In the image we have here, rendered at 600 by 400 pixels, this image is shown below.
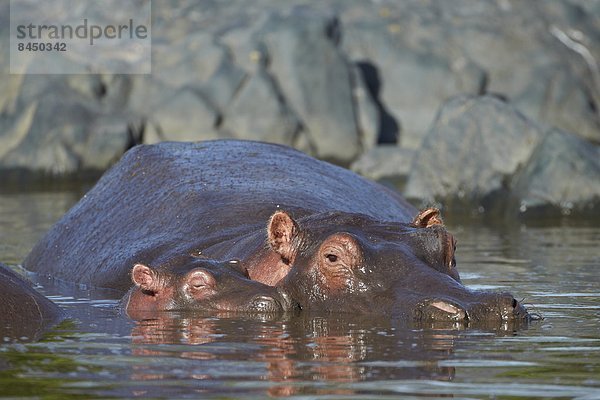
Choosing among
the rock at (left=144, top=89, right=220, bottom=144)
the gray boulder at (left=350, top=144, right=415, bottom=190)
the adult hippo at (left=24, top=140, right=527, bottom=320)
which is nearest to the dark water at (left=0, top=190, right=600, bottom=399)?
the adult hippo at (left=24, top=140, right=527, bottom=320)

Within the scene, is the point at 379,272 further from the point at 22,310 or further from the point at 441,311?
the point at 22,310

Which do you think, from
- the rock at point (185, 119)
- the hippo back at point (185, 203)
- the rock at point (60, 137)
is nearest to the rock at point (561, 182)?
the hippo back at point (185, 203)

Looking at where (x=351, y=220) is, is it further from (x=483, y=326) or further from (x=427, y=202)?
Answer: (x=427, y=202)

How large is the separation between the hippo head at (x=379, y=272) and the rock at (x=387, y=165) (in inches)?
521

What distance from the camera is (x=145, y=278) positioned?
717cm

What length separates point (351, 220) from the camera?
738cm

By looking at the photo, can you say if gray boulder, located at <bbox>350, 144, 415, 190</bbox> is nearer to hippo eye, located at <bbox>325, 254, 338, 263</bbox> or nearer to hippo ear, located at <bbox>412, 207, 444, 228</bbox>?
hippo ear, located at <bbox>412, 207, 444, 228</bbox>

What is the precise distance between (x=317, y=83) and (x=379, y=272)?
17.5 metres

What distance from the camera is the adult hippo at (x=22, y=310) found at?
6766mm

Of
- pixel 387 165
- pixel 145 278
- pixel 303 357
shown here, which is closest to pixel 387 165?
pixel 387 165

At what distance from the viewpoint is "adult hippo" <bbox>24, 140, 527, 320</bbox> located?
6816 millimetres

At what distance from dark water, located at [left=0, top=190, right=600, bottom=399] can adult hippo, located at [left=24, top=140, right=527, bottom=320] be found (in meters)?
0.17

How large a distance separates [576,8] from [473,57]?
2535 millimetres

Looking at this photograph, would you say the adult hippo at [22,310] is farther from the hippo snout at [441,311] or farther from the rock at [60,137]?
the rock at [60,137]
